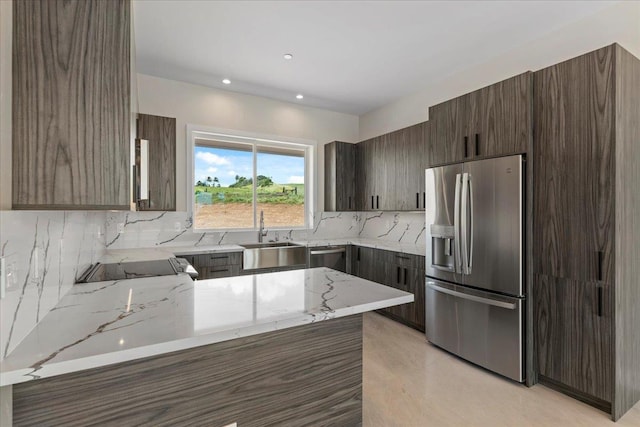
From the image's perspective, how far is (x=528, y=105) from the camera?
2449 millimetres

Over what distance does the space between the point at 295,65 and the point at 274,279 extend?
8.62 ft

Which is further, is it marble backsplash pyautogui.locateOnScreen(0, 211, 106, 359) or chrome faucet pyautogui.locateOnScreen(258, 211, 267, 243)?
chrome faucet pyautogui.locateOnScreen(258, 211, 267, 243)

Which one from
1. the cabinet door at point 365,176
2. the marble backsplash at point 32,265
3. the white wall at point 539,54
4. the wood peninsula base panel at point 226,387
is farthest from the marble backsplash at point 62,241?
the white wall at point 539,54

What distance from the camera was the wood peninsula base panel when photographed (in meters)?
1.00

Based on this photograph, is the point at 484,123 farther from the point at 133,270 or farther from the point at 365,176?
the point at 133,270

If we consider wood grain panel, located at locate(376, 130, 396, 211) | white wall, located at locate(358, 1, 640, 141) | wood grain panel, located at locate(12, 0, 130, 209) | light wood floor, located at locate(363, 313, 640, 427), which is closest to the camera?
wood grain panel, located at locate(12, 0, 130, 209)

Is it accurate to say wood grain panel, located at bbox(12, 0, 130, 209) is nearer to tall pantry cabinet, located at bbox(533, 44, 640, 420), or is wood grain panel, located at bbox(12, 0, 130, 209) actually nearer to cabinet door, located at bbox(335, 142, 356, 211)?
tall pantry cabinet, located at bbox(533, 44, 640, 420)

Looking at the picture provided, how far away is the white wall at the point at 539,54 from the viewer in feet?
7.96

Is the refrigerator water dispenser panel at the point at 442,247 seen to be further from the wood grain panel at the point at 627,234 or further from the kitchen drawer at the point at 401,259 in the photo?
the wood grain panel at the point at 627,234

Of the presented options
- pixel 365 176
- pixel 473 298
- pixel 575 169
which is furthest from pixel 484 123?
pixel 365 176

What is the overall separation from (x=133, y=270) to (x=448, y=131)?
308 cm

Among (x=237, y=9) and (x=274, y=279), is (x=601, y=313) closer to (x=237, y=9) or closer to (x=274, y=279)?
(x=274, y=279)

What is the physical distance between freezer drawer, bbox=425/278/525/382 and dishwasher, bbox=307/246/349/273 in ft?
4.88

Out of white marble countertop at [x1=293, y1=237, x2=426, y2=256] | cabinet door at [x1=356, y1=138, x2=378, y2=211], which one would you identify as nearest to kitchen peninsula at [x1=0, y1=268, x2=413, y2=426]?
white marble countertop at [x1=293, y1=237, x2=426, y2=256]
